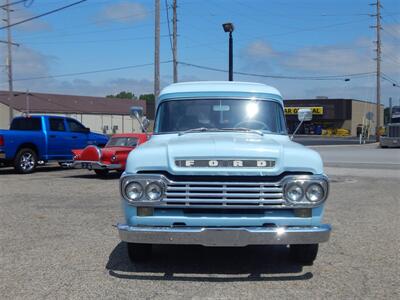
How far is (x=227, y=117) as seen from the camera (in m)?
6.96

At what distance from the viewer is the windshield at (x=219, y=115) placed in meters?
6.89

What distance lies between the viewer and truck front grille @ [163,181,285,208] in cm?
528

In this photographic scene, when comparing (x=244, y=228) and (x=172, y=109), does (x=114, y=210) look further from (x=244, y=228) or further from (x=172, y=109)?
(x=244, y=228)

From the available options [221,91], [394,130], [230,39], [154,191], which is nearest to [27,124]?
[230,39]

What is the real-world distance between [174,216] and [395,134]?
36569mm

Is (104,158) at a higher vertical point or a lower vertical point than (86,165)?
higher

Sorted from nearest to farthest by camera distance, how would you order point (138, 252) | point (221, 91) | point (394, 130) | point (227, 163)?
point (227, 163) → point (138, 252) → point (221, 91) → point (394, 130)

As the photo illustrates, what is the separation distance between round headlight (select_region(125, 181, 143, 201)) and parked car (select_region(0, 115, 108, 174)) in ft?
41.1

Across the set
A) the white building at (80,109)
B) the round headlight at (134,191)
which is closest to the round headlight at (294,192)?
the round headlight at (134,191)

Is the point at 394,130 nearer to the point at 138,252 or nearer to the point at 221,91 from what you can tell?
the point at 221,91

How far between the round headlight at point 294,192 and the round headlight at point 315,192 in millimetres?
85

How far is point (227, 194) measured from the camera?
17.3 ft

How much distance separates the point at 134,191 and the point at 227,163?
0.96 m

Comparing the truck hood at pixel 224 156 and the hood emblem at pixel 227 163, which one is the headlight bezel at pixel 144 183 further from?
the hood emblem at pixel 227 163
